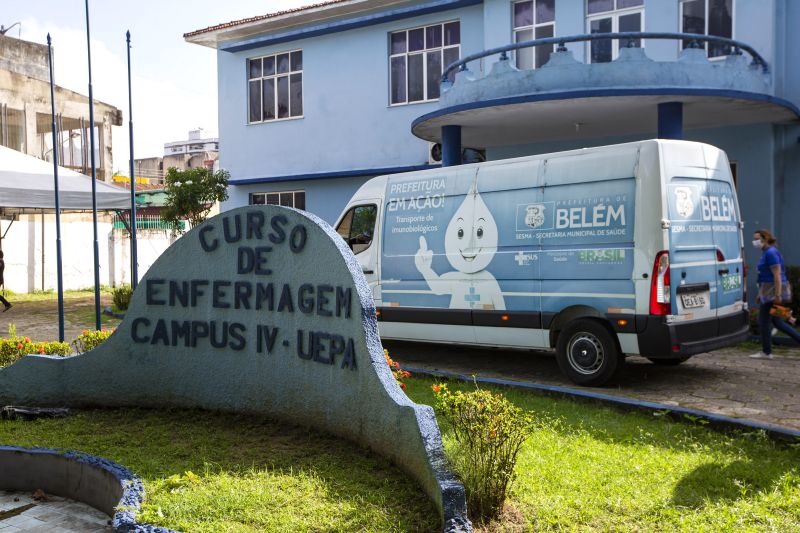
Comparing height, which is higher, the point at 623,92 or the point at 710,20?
the point at 710,20

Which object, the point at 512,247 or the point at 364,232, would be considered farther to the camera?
the point at 364,232

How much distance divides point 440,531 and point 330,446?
69.7 inches

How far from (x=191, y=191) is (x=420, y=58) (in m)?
6.41

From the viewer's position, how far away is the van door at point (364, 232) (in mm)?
10531

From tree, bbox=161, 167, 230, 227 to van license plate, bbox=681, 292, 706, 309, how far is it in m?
13.6

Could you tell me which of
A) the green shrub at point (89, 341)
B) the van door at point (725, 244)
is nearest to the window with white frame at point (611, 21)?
the van door at point (725, 244)

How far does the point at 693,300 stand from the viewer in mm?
8250

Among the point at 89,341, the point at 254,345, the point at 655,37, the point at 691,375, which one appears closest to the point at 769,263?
the point at 691,375

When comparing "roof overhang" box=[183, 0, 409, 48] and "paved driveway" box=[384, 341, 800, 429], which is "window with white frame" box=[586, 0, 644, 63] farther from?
"paved driveway" box=[384, 341, 800, 429]

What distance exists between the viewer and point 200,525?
440 centimetres

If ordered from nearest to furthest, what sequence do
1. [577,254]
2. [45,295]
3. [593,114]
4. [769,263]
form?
[577,254] → [769,263] → [593,114] → [45,295]

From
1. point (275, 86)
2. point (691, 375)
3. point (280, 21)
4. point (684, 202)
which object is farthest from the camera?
point (275, 86)

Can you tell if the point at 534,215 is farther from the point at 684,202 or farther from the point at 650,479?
the point at 650,479

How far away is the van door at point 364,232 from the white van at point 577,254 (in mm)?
204
